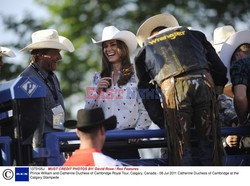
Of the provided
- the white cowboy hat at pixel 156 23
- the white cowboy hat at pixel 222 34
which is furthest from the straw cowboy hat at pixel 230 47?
the white cowboy hat at pixel 222 34

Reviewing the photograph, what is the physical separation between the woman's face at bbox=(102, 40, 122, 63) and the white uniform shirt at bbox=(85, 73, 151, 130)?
0.13m

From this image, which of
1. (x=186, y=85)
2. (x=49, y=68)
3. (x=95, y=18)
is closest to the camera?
(x=186, y=85)

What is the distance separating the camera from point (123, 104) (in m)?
4.69

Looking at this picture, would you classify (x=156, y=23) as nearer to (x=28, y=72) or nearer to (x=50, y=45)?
(x=50, y=45)

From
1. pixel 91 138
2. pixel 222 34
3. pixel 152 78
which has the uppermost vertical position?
pixel 222 34

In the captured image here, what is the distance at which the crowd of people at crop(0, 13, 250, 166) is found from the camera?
4.29m

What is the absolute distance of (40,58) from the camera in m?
5.13

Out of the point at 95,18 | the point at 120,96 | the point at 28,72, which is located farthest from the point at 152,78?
the point at 95,18

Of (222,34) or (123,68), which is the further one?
(222,34)

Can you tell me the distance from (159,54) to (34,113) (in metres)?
0.74

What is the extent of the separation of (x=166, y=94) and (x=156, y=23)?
2.46 feet

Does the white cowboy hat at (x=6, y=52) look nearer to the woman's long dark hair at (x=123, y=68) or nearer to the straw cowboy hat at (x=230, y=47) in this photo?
the woman's long dark hair at (x=123, y=68)

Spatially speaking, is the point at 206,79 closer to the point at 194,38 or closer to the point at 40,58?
the point at 194,38

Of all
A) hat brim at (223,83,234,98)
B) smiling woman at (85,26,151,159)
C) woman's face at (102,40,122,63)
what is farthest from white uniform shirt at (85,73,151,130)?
hat brim at (223,83,234,98)
